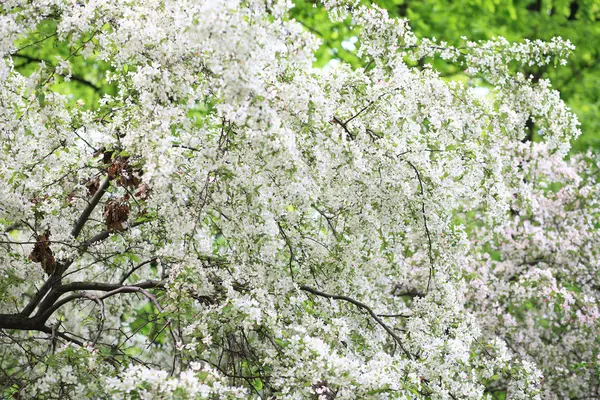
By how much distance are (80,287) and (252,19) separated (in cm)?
302

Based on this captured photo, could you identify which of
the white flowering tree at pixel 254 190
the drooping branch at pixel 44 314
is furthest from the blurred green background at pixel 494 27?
the drooping branch at pixel 44 314

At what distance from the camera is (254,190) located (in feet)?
14.6

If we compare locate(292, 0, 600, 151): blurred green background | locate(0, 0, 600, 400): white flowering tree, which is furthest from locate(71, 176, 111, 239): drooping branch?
locate(292, 0, 600, 151): blurred green background

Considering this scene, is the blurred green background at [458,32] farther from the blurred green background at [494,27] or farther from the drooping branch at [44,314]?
the drooping branch at [44,314]

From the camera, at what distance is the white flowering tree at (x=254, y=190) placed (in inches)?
163

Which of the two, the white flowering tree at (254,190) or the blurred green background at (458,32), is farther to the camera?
the blurred green background at (458,32)

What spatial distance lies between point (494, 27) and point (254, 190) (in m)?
10.4

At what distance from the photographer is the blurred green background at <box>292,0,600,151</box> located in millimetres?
12930

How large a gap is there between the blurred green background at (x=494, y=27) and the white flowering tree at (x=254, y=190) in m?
6.73

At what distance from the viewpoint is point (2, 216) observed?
17.0 feet

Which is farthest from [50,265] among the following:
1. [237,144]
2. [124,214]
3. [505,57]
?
[505,57]

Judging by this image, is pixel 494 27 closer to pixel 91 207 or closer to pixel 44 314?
pixel 91 207

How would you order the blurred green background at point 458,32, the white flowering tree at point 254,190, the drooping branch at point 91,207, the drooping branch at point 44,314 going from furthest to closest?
the blurred green background at point 458,32 → the drooping branch at point 44,314 → the drooping branch at point 91,207 → the white flowering tree at point 254,190

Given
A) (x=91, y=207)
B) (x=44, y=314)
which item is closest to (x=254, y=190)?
(x=91, y=207)
